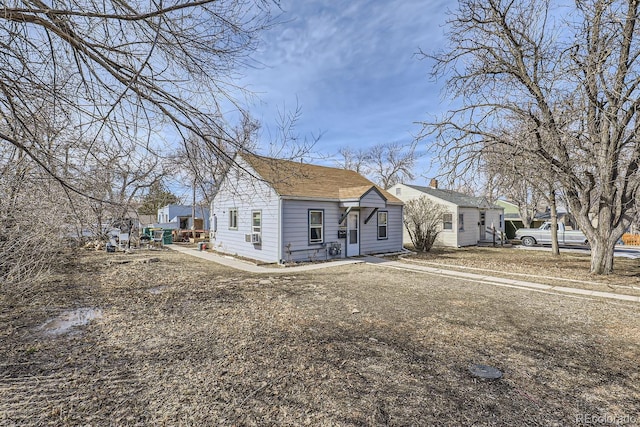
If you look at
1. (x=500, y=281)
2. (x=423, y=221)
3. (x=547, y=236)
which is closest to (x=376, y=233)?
(x=423, y=221)

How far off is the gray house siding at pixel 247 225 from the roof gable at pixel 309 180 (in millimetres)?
932

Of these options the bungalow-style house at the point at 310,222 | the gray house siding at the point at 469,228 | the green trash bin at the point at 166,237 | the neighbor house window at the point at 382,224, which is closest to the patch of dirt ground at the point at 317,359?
the bungalow-style house at the point at 310,222

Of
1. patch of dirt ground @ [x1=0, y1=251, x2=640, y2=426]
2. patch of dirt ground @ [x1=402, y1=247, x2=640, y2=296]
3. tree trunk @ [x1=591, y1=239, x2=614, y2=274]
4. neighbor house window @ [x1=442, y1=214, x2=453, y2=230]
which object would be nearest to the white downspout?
patch of dirt ground @ [x1=0, y1=251, x2=640, y2=426]

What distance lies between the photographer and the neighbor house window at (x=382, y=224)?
14.7 metres

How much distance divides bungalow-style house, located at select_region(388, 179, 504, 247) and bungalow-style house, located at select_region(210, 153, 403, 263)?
5050mm

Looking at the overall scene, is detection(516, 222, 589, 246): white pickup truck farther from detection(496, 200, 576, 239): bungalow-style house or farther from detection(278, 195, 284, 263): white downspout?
detection(278, 195, 284, 263): white downspout

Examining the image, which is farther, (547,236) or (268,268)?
(547,236)

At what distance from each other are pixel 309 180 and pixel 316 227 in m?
2.19

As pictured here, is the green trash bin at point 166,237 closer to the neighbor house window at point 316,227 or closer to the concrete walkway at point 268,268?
the concrete walkway at point 268,268

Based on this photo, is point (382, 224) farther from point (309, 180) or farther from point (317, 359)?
point (317, 359)

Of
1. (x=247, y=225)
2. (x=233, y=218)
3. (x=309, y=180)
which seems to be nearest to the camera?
(x=247, y=225)

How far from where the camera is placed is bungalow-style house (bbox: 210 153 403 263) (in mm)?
11430

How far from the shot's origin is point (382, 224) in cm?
1484

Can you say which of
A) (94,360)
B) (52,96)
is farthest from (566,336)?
(52,96)
